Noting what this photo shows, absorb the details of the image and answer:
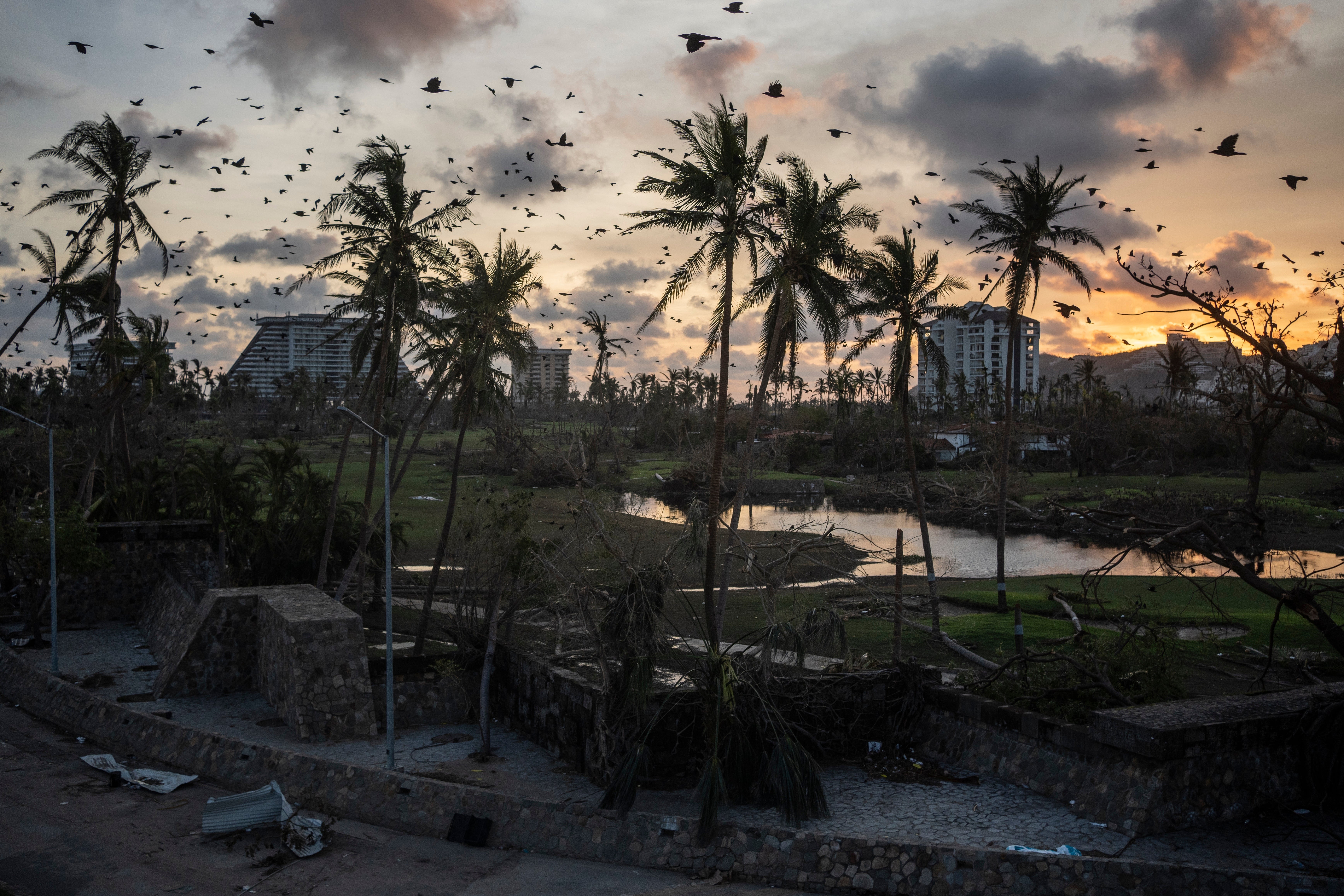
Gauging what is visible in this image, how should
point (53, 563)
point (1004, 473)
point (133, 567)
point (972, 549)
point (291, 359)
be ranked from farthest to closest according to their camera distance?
point (291, 359) → point (972, 549) → point (133, 567) → point (1004, 473) → point (53, 563)

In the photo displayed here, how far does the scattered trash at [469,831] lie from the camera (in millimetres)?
16188

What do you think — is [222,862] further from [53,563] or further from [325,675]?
[53,563]

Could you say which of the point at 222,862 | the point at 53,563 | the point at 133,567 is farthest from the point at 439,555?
the point at 133,567

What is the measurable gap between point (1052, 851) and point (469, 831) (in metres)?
9.53

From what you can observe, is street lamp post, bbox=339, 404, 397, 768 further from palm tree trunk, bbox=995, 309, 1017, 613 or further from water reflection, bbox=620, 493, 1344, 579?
water reflection, bbox=620, 493, 1344, 579

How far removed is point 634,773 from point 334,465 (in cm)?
7841

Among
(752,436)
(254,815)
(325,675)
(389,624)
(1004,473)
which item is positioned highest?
(752,436)

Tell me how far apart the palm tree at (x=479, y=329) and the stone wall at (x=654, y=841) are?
9243 mm

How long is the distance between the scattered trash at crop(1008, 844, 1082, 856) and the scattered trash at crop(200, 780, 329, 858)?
11224mm

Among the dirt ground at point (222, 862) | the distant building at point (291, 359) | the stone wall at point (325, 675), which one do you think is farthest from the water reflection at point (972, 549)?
the distant building at point (291, 359)

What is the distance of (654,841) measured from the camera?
1522 centimetres

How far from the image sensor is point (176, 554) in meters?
33.6

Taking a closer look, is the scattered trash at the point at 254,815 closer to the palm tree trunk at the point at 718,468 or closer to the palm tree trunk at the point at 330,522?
the palm tree trunk at the point at 718,468

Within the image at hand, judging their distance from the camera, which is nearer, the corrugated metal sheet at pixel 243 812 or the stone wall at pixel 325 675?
the corrugated metal sheet at pixel 243 812
